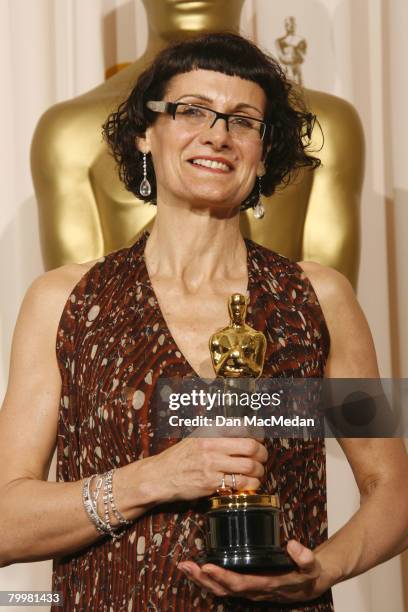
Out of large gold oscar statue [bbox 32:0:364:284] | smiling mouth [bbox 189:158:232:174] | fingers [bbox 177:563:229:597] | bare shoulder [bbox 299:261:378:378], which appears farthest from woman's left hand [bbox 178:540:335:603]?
large gold oscar statue [bbox 32:0:364:284]

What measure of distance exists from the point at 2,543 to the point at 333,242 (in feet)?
2.27

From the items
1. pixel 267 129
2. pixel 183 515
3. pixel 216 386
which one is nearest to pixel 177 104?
pixel 267 129

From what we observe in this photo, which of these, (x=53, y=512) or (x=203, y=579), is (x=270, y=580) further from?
(x=53, y=512)

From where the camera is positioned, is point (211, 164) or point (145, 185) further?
point (145, 185)

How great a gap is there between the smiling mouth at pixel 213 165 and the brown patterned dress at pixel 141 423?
13 cm

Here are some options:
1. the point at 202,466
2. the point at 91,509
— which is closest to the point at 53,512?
the point at 91,509

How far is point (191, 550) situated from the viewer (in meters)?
1.22

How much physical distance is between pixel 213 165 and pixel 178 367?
0.23 metres

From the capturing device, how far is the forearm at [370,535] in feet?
4.06

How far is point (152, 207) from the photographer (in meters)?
1.73

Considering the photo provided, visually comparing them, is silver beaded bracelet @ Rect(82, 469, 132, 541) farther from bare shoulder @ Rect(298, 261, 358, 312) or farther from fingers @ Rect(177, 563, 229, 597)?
bare shoulder @ Rect(298, 261, 358, 312)

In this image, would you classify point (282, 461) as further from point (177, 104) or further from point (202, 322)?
point (177, 104)

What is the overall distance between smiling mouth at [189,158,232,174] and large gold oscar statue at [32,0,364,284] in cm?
39

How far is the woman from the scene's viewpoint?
3.98 ft
